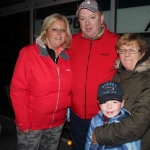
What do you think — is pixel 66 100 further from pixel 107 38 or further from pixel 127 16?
pixel 127 16

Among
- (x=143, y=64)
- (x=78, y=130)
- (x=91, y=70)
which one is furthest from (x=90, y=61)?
(x=78, y=130)

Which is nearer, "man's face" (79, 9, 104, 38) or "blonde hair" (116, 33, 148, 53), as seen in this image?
"blonde hair" (116, 33, 148, 53)

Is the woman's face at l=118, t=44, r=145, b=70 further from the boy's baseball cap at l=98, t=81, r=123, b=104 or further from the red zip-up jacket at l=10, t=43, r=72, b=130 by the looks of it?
the red zip-up jacket at l=10, t=43, r=72, b=130

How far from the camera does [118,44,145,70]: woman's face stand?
180cm

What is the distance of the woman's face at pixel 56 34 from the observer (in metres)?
2.41

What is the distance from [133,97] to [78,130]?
1132 millimetres

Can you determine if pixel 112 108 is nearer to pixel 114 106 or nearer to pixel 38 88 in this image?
pixel 114 106

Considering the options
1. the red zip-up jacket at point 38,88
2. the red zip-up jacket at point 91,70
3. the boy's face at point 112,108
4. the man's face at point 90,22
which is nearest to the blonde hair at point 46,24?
the red zip-up jacket at point 38,88

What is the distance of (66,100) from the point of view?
251cm

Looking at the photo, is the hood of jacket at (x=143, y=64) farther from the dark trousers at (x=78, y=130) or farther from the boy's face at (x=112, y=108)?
the dark trousers at (x=78, y=130)

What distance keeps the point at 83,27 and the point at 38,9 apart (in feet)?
8.60

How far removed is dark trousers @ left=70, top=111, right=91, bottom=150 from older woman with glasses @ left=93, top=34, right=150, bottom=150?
28.1 inches

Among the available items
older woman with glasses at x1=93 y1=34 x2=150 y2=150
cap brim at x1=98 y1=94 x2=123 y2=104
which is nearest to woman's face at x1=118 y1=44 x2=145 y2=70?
older woman with glasses at x1=93 y1=34 x2=150 y2=150

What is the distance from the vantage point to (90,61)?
2379 mm
